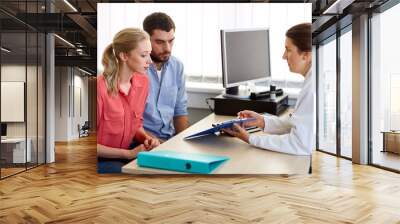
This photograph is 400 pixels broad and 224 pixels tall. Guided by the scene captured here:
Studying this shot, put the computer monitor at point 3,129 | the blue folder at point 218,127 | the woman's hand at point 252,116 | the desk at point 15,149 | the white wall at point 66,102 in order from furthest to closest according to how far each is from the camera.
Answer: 1. the white wall at point 66,102
2. the desk at point 15,149
3. the computer monitor at point 3,129
4. the woman's hand at point 252,116
5. the blue folder at point 218,127

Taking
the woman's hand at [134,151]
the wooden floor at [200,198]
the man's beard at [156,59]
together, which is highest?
the man's beard at [156,59]

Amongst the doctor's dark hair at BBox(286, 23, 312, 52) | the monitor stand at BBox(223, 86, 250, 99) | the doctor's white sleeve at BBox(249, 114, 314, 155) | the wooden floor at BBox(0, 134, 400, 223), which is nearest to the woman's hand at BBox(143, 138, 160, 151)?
the wooden floor at BBox(0, 134, 400, 223)

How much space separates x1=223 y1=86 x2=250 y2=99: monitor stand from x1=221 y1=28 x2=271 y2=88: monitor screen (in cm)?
15

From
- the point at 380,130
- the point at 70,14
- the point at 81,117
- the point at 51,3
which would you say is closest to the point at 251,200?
the point at 380,130

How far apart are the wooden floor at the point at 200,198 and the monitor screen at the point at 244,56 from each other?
1286mm

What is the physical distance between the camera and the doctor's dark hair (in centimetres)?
505

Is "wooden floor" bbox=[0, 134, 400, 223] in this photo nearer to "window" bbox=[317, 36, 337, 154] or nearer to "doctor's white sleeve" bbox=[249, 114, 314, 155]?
"doctor's white sleeve" bbox=[249, 114, 314, 155]

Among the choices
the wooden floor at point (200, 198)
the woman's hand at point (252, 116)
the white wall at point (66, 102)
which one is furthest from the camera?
the white wall at point (66, 102)

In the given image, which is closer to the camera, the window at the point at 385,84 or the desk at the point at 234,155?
the desk at the point at 234,155

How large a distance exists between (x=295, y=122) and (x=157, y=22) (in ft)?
6.11

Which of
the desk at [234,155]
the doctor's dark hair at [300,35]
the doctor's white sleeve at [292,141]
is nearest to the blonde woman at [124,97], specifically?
the desk at [234,155]

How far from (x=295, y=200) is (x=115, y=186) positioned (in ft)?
7.08

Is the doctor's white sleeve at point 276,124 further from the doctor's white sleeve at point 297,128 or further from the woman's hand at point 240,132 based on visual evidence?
the woman's hand at point 240,132

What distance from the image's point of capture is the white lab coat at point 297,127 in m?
4.92
